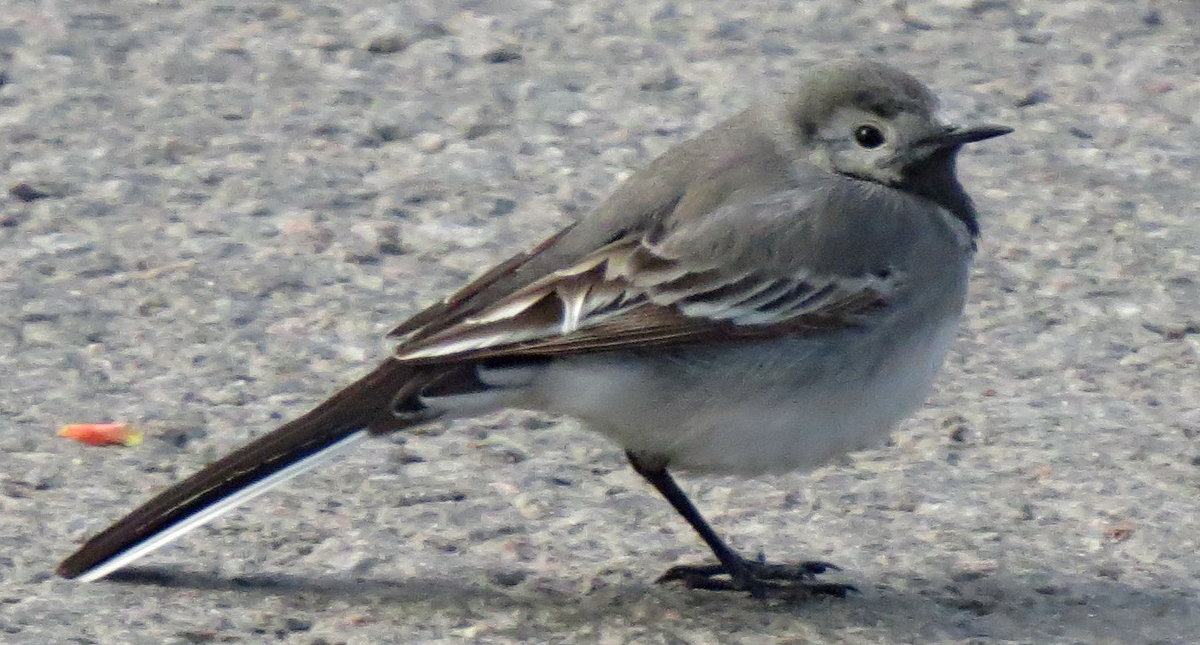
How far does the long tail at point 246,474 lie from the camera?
444 cm

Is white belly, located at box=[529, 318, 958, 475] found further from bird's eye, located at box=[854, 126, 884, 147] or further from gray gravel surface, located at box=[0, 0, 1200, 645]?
bird's eye, located at box=[854, 126, 884, 147]

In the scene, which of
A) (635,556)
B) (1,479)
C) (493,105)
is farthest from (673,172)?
(493,105)

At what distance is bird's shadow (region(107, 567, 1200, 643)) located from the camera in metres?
4.59

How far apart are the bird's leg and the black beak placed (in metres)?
1.02

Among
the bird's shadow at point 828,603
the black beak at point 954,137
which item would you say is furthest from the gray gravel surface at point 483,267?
the black beak at point 954,137

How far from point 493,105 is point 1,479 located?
8.84ft

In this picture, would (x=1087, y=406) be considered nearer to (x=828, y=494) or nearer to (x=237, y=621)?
(x=828, y=494)

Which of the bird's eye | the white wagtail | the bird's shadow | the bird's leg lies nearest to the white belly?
the white wagtail

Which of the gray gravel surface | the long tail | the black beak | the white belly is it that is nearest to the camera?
the long tail

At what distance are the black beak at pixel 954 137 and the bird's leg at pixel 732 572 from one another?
1017 millimetres

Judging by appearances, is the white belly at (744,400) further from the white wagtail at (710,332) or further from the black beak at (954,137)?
the black beak at (954,137)

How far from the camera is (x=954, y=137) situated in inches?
→ 195

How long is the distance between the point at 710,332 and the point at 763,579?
60 cm

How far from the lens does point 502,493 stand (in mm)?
5164
